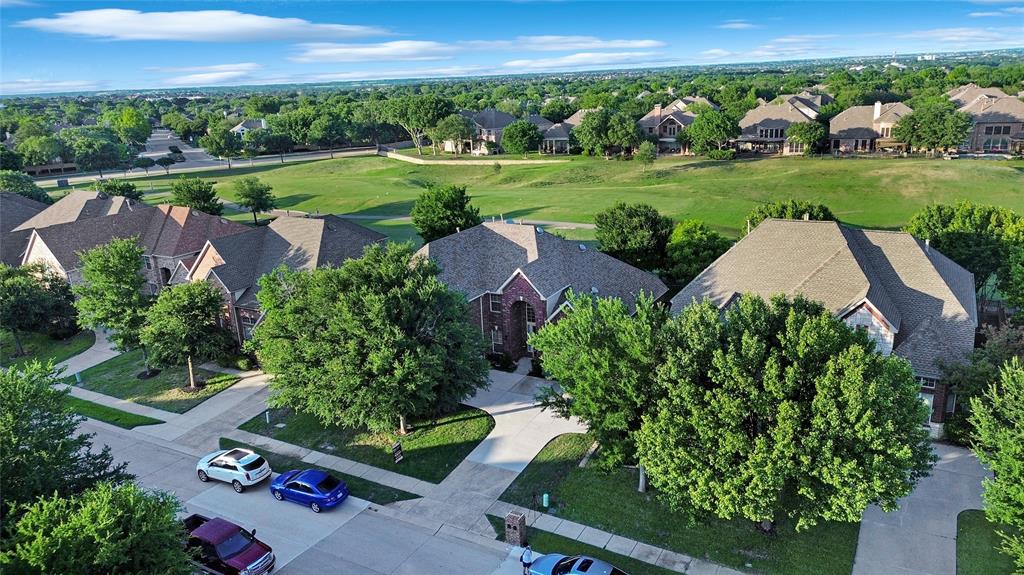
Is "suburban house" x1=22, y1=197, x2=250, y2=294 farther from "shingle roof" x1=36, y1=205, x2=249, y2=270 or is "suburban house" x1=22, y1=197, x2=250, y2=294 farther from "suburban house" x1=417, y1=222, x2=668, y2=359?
"suburban house" x1=417, y1=222, x2=668, y2=359

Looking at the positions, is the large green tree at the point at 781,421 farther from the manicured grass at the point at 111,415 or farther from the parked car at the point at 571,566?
the manicured grass at the point at 111,415

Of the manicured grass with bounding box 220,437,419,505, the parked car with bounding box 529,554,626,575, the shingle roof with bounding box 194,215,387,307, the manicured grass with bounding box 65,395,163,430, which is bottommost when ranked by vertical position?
the manicured grass with bounding box 220,437,419,505

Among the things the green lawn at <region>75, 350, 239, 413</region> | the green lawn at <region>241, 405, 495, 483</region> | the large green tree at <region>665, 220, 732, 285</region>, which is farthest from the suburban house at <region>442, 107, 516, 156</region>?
the green lawn at <region>241, 405, 495, 483</region>

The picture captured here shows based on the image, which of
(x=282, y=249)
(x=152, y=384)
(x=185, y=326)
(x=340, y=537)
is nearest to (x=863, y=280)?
(x=340, y=537)

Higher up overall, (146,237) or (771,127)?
(771,127)

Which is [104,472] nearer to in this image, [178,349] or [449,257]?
[178,349]

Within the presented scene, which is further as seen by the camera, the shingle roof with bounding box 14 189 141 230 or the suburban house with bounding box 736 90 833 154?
the suburban house with bounding box 736 90 833 154

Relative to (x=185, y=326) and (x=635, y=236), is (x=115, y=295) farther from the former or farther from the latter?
(x=635, y=236)
